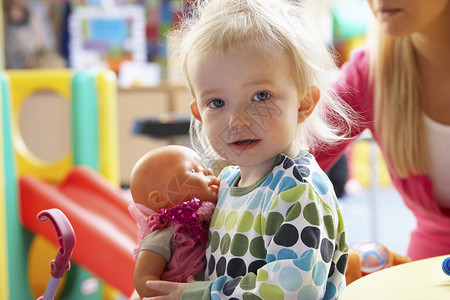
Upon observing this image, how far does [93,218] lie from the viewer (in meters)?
2.01

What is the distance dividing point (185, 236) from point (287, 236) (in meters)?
0.18

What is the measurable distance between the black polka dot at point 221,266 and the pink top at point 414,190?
0.53 meters

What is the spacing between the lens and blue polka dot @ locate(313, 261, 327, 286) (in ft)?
2.18

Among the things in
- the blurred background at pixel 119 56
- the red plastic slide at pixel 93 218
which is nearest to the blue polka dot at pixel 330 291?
the red plastic slide at pixel 93 218

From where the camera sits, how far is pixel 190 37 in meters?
0.79

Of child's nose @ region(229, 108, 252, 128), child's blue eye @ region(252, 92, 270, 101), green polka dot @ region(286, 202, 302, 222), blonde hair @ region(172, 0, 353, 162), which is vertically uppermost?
blonde hair @ region(172, 0, 353, 162)

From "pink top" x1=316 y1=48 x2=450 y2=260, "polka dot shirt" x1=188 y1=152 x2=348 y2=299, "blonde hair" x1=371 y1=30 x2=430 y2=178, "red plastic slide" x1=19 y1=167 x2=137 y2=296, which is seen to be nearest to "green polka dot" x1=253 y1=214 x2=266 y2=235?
"polka dot shirt" x1=188 y1=152 x2=348 y2=299

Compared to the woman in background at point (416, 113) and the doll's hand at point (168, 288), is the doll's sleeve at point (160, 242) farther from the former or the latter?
the woman in background at point (416, 113)

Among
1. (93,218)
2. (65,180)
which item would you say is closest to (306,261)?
(93,218)

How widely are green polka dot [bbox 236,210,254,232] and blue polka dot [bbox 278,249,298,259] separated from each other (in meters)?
0.07

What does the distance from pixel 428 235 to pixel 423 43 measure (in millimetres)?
418

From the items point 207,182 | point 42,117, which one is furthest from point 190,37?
point 42,117

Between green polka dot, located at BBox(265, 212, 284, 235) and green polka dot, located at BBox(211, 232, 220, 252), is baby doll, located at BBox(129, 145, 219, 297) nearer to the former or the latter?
green polka dot, located at BBox(211, 232, 220, 252)

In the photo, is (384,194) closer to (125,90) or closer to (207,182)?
(125,90)
